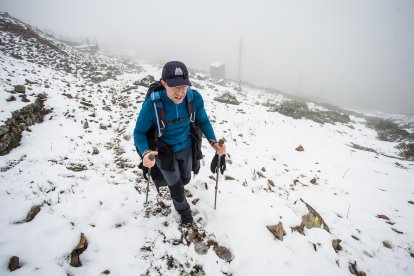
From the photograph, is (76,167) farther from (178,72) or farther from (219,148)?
(178,72)

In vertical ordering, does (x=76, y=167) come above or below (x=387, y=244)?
above

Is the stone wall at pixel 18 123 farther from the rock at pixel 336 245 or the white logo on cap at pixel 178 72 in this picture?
the rock at pixel 336 245

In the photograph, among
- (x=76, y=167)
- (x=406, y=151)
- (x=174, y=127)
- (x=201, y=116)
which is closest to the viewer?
(x=174, y=127)

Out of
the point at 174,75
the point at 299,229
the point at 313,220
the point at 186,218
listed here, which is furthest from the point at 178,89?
the point at 313,220

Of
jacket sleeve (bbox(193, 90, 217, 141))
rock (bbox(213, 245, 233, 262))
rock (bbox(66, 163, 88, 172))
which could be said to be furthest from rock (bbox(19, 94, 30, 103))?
rock (bbox(213, 245, 233, 262))

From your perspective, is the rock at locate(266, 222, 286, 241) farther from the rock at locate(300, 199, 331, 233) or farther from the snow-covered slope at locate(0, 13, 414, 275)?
the rock at locate(300, 199, 331, 233)

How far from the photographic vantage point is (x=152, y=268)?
3053 millimetres

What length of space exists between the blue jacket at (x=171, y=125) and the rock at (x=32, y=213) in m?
2.32

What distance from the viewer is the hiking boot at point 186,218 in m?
3.74

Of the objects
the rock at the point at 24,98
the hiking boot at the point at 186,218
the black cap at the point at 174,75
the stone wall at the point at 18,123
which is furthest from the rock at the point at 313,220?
the rock at the point at 24,98

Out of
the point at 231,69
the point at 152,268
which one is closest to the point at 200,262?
the point at 152,268

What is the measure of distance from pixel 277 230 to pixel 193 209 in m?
1.76

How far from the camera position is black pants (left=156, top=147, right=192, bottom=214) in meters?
Result: 3.33

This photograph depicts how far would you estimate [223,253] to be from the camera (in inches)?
135
